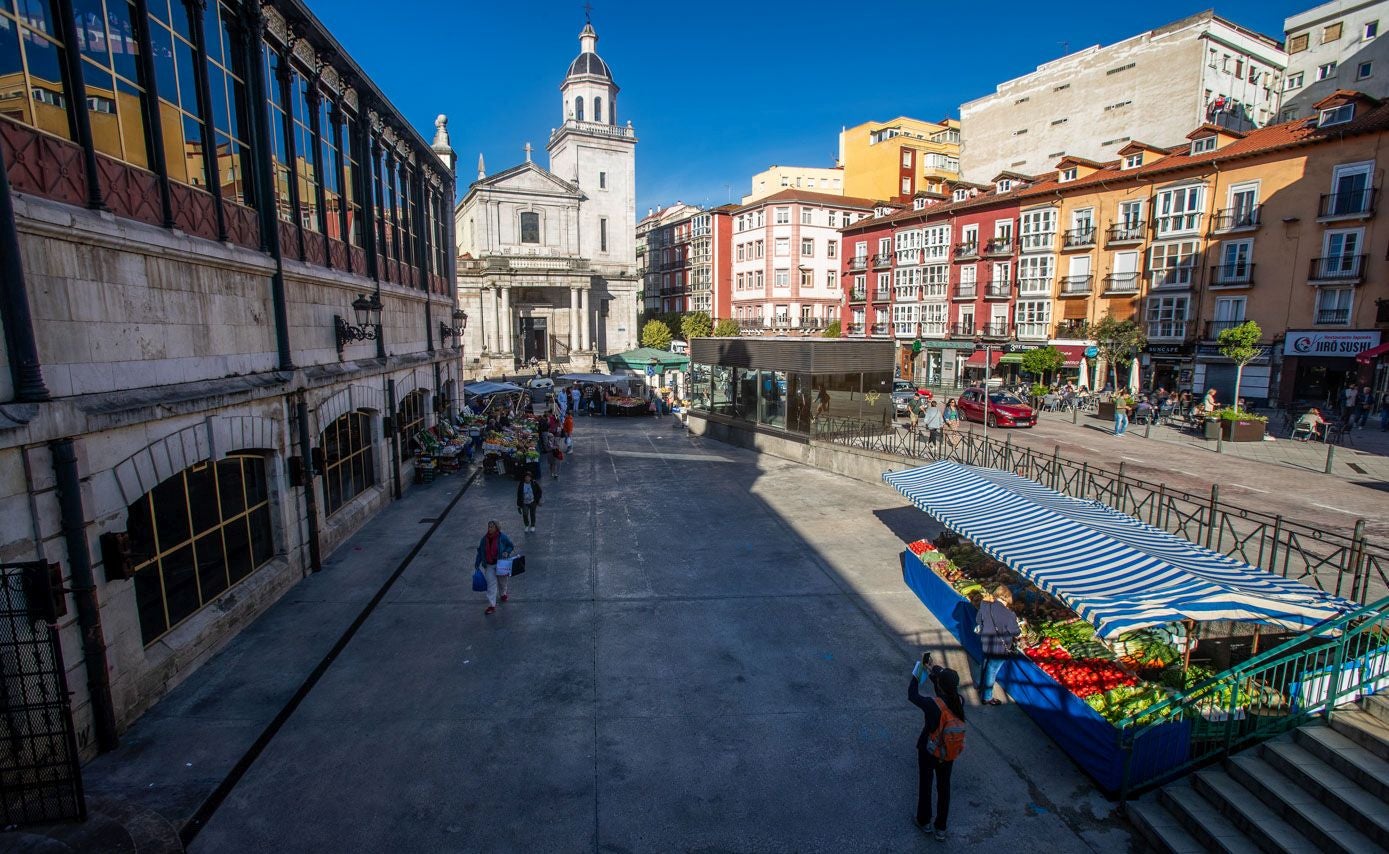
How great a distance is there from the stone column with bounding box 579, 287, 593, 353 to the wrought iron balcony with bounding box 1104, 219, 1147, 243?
38401 mm

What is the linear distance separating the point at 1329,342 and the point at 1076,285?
1332 centimetres

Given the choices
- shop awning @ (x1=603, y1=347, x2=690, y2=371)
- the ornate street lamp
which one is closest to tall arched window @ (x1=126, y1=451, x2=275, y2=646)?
the ornate street lamp

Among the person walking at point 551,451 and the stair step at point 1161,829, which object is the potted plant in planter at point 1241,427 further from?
the person walking at point 551,451

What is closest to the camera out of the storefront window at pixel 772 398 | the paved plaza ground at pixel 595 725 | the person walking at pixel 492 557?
the paved plaza ground at pixel 595 725

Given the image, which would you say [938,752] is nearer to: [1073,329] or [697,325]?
[1073,329]

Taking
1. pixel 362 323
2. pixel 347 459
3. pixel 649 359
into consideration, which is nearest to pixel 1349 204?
pixel 649 359

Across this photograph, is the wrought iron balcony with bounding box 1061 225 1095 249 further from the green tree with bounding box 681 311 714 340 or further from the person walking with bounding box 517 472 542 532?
the person walking with bounding box 517 472 542 532

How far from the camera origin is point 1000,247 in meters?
47.9

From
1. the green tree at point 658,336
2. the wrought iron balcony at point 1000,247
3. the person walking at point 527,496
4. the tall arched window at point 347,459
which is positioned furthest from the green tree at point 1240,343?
the green tree at point 658,336

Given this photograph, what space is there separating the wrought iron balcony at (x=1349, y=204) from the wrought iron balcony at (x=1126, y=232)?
26.8 feet

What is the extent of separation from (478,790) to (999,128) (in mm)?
67409

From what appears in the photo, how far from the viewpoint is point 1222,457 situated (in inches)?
895

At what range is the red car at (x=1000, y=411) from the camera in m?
29.8

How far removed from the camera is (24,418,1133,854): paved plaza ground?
6.38 m
